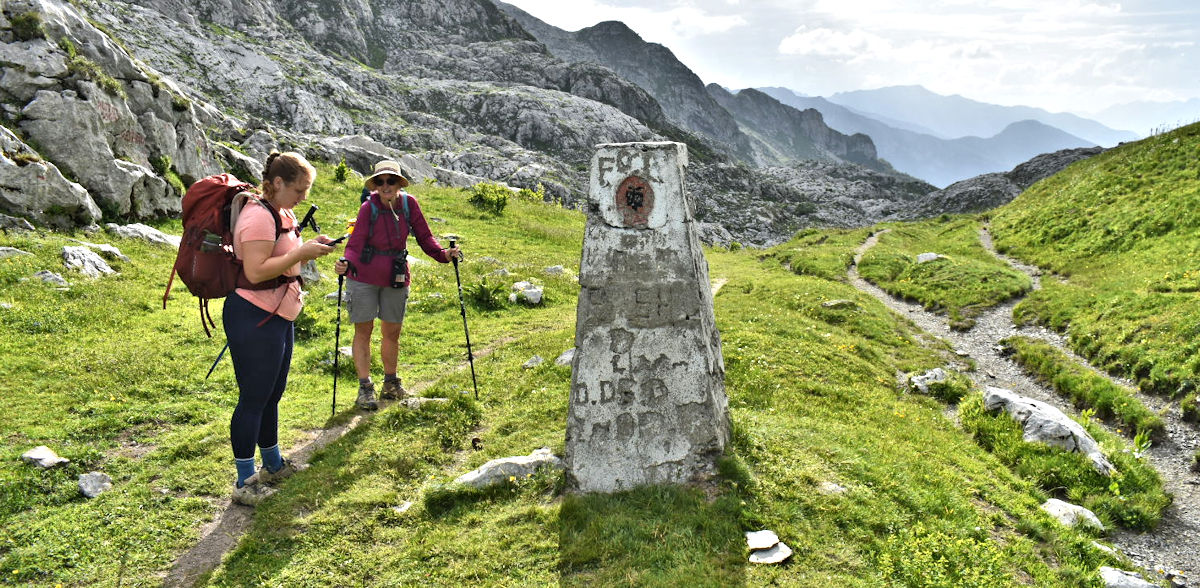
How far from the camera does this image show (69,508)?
26.6 feet

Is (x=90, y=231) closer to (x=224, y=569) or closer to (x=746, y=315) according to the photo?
(x=224, y=569)

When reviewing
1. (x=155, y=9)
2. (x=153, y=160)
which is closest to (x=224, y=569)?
(x=153, y=160)

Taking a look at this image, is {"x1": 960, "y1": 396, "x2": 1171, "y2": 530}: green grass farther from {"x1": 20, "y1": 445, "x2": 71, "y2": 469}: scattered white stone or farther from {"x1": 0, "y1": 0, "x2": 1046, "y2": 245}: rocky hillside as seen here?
{"x1": 0, "y1": 0, "x2": 1046, "y2": 245}: rocky hillside

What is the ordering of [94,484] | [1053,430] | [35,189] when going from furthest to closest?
[35,189]
[1053,430]
[94,484]

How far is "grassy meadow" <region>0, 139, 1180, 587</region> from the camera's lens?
7559 millimetres

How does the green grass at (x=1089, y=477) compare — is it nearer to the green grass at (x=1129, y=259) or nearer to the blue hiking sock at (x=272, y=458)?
the green grass at (x=1129, y=259)

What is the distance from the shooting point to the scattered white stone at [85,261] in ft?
55.4

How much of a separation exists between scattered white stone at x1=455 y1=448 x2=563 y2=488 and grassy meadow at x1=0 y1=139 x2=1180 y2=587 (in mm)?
210

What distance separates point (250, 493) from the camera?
8.57m

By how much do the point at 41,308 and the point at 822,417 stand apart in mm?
18964

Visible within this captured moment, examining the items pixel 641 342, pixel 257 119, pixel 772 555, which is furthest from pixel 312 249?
pixel 257 119

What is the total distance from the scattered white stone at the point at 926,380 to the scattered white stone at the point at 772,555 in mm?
10970

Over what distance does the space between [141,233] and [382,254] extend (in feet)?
53.0

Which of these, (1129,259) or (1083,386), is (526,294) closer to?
(1083,386)
